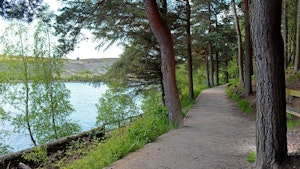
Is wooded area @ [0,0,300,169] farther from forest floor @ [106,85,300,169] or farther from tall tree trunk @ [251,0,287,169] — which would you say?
forest floor @ [106,85,300,169]

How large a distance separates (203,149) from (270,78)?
235 centimetres

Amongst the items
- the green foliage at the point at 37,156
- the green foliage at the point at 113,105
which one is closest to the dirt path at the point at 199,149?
the green foliage at the point at 37,156

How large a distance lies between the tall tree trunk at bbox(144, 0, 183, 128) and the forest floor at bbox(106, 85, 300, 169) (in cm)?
54

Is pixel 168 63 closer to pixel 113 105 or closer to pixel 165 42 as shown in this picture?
pixel 165 42

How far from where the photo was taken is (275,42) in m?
3.10

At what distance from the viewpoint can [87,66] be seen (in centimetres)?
1329

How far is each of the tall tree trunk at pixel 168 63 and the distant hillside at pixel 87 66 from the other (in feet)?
19.5

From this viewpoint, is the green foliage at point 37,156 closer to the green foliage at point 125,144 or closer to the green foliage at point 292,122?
the green foliage at point 125,144

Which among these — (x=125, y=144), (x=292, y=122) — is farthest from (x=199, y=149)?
(x=292, y=122)

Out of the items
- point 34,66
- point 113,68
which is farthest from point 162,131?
point 34,66

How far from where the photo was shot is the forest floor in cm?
404

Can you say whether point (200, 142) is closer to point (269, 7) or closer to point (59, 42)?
point (269, 7)

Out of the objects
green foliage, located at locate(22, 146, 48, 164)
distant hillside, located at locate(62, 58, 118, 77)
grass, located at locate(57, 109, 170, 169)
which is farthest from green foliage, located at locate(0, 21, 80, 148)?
grass, located at locate(57, 109, 170, 169)

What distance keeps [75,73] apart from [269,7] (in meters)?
11.4
